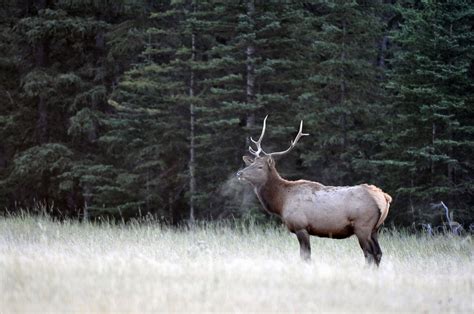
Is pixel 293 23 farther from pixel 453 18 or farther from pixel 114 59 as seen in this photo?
pixel 114 59

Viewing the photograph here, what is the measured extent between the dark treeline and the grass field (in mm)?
6118

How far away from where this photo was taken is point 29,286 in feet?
23.5

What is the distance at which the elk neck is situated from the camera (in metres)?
10.6

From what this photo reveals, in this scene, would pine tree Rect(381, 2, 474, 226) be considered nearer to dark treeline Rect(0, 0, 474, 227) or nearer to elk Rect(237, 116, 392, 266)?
dark treeline Rect(0, 0, 474, 227)

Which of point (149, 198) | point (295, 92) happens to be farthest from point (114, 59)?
point (295, 92)

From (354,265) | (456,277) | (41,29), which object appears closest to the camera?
(456,277)

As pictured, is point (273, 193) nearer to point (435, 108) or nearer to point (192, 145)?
point (435, 108)

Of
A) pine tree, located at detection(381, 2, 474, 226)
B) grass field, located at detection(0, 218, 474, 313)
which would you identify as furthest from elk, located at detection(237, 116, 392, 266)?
pine tree, located at detection(381, 2, 474, 226)

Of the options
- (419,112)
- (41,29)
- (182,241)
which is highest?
(41,29)

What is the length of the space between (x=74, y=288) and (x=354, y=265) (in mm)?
3854

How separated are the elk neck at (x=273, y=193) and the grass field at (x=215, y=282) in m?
0.65

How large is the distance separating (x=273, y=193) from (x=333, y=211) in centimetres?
113

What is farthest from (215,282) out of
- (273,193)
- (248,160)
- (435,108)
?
(435,108)

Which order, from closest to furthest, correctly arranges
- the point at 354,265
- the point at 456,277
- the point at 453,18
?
the point at 456,277, the point at 354,265, the point at 453,18
